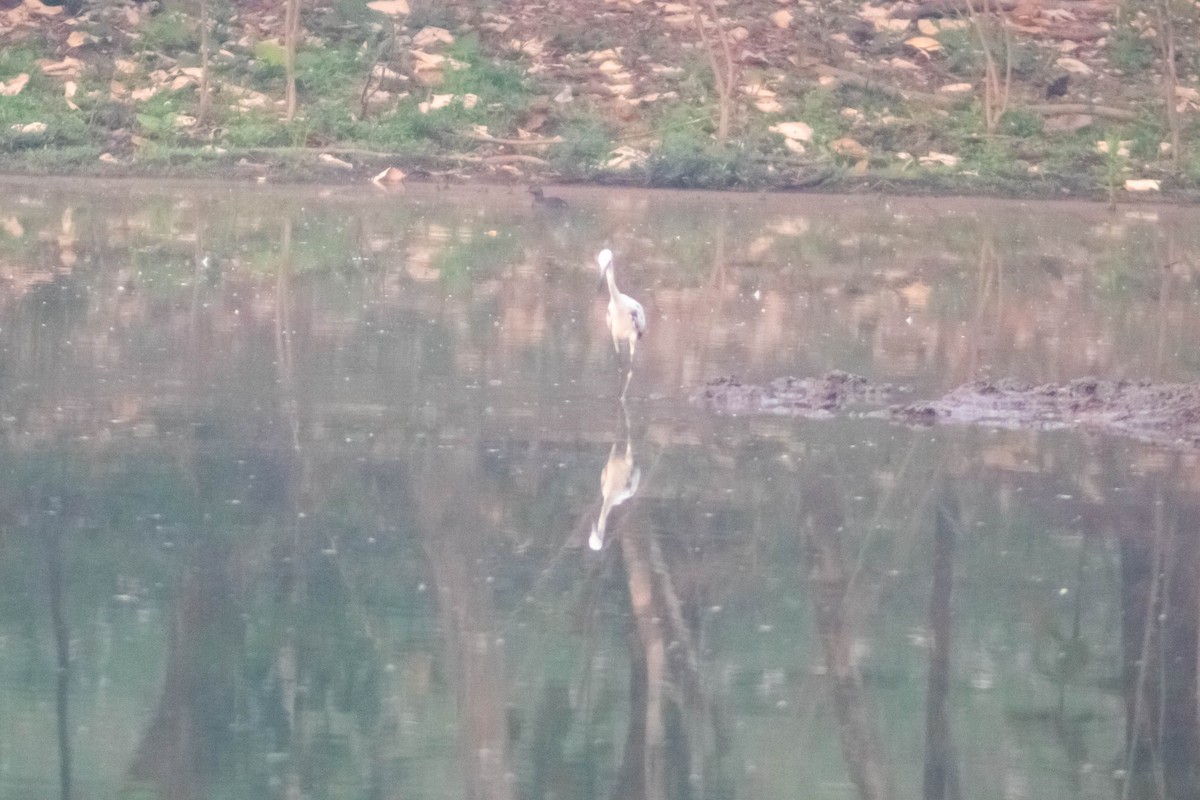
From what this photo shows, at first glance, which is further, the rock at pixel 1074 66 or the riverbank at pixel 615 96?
the rock at pixel 1074 66

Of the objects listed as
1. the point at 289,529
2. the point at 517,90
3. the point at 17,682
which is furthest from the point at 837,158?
the point at 17,682

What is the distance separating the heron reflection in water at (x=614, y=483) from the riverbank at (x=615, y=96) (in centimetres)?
1602

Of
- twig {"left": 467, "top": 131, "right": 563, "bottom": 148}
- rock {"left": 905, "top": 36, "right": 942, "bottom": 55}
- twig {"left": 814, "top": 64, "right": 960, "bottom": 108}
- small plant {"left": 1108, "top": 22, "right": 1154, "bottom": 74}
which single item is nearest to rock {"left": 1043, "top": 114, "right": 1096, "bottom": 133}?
twig {"left": 814, "top": 64, "right": 960, "bottom": 108}

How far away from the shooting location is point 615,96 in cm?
2883

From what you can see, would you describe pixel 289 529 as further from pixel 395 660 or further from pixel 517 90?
pixel 517 90

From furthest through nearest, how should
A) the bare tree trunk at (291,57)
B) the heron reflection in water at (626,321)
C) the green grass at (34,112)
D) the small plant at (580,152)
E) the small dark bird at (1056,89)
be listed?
the small dark bird at (1056,89)
the bare tree trunk at (291,57)
the small plant at (580,152)
the green grass at (34,112)
the heron reflection in water at (626,321)

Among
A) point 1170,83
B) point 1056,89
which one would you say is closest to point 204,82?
point 1056,89

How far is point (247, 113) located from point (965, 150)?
35.2 ft

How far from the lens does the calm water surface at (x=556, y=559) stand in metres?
5.61

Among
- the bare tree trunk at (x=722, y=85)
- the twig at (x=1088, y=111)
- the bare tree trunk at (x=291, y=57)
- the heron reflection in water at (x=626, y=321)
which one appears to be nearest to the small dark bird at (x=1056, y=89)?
the twig at (x=1088, y=111)

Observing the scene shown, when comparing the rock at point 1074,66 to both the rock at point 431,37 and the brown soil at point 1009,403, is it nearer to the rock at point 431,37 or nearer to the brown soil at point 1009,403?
the rock at point 431,37

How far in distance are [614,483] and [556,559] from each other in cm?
131

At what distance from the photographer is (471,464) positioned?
29.4ft

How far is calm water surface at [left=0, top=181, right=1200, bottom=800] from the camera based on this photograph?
18.4 feet
